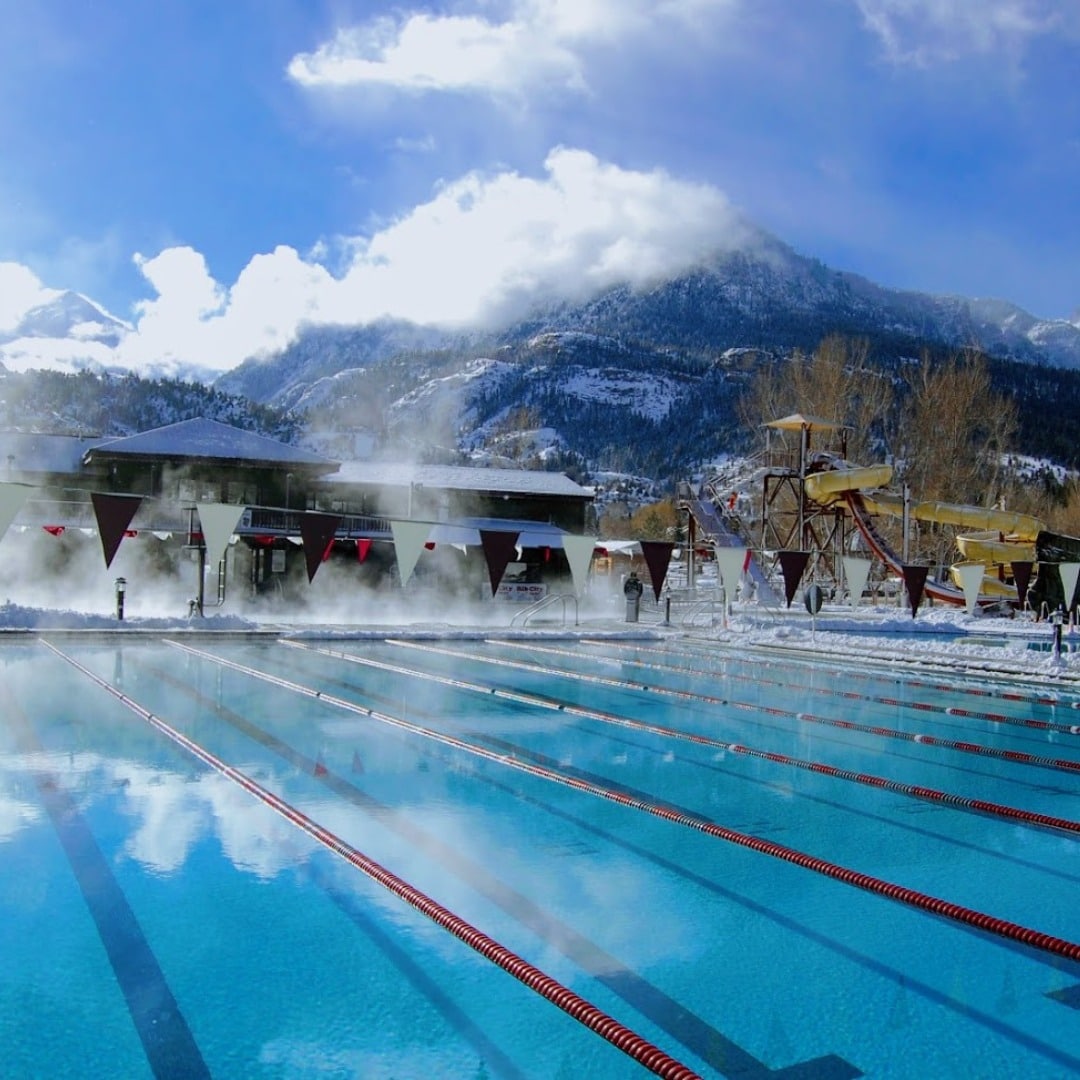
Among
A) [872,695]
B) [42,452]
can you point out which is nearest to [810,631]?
[872,695]

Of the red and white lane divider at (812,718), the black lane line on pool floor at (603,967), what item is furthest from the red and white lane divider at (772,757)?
the black lane line on pool floor at (603,967)

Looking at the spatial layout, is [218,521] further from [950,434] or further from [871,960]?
[950,434]

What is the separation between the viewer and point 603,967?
3.70 m

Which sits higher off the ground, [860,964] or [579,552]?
[579,552]

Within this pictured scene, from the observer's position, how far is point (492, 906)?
4328 millimetres

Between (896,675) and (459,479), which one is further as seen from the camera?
(459,479)

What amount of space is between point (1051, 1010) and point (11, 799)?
5.57 m

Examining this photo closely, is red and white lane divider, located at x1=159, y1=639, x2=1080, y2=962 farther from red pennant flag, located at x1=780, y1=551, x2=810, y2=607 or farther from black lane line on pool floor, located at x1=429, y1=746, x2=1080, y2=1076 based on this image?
red pennant flag, located at x1=780, y1=551, x2=810, y2=607

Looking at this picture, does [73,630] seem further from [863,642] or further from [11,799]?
[863,642]

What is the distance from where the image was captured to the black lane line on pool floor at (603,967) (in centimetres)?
300

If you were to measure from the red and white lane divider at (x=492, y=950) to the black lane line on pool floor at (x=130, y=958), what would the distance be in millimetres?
1033

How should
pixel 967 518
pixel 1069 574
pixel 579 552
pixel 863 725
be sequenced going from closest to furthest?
1. pixel 863 725
2. pixel 1069 574
3. pixel 579 552
4. pixel 967 518

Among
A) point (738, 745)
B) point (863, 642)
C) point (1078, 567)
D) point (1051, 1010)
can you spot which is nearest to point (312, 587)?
point (863, 642)

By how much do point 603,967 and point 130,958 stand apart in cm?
177
